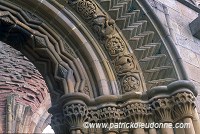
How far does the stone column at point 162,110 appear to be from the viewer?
3862 mm

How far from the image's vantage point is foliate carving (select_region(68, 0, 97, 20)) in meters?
4.55

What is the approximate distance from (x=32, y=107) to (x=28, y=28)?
7.49 m

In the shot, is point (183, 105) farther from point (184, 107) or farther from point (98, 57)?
point (98, 57)

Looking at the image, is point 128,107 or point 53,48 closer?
Result: point 128,107

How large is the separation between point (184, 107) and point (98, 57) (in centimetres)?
110

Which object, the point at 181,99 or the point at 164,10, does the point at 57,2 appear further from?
the point at 181,99

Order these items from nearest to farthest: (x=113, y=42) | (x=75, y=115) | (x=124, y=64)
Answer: (x=75, y=115), (x=124, y=64), (x=113, y=42)

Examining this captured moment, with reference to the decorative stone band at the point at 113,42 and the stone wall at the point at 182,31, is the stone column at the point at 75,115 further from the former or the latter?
the stone wall at the point at 182,31

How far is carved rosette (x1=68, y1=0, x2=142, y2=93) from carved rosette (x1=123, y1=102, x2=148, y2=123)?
23cm

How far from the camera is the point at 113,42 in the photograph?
4426 millimetres

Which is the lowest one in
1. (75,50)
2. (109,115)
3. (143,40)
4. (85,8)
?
(109,115)

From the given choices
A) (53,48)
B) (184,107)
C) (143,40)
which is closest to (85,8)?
(53,48)

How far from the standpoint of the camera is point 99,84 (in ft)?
13.5

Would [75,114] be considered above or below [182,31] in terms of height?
below
